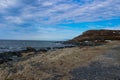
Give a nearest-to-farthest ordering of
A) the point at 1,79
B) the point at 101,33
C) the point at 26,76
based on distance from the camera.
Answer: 1. the point at 1,79
2. the point at 26,76
3. the point at 101,33

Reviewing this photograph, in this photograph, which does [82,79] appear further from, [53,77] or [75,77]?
[53,77]

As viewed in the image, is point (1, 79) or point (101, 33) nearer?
point (1, 79)

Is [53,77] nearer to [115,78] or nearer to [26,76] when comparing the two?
[26,76]

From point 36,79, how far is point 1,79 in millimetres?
2247

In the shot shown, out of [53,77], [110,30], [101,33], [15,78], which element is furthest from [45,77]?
[110,30]

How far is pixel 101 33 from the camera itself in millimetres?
123375

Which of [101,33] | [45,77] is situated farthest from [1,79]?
[101,33]

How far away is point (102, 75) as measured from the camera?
13.9 meters

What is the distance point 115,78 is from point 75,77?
2.66 meters

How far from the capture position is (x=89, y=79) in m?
12.7

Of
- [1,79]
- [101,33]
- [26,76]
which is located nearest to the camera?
[1,79]

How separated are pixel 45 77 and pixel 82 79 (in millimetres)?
2544

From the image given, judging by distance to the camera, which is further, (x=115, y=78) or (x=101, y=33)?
(x=101, y=33)

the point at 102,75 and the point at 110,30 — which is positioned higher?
the point at 110,30
